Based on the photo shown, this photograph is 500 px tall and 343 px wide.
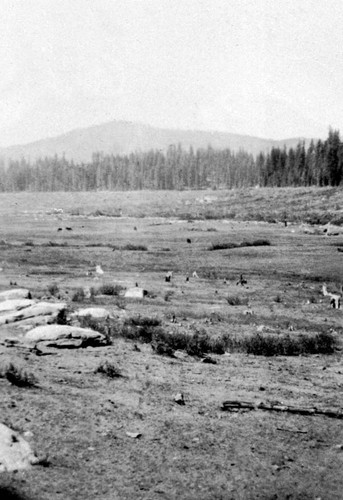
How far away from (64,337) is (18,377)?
8.41 ft

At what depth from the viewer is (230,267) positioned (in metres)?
25.7

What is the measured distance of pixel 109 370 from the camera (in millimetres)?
9406

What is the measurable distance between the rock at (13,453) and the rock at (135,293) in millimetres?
11335

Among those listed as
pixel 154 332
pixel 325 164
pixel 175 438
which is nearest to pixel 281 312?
pixel 154 332

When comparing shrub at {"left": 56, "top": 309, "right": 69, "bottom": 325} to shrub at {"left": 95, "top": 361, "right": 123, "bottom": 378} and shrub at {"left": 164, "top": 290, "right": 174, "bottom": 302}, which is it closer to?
shrub at {"left": 95, "top": 361, "right": 123, "bottom": 378}

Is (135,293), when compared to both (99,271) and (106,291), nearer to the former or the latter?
(106,291)

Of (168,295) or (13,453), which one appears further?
(168,295)

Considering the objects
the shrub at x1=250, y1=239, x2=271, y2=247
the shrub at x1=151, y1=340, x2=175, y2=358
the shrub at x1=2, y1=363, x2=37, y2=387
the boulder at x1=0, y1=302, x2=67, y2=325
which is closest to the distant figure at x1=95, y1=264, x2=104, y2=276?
the boulder at x1=0, y1=302, x2=67, y2=325

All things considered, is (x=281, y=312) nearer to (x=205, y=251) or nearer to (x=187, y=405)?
(x=187, y=405)

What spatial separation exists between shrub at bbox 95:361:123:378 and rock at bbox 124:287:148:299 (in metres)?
8.18

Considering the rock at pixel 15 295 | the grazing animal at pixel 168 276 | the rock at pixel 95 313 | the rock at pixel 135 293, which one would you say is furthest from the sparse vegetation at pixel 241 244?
the rock at pixel 95 313

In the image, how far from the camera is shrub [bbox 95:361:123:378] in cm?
940

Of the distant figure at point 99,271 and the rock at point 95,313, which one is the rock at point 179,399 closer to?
the rock at point 95,313

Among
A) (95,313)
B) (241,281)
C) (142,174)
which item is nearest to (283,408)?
(95,313)
